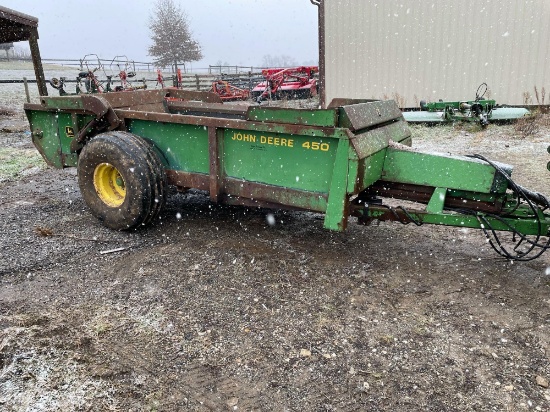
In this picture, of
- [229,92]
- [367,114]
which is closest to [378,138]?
[367,114]

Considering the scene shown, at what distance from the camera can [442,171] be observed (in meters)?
3.40

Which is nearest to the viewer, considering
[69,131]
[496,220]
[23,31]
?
[496,220]

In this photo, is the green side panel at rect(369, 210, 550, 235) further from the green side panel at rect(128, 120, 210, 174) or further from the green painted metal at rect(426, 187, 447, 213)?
the green side panel at rect(128, 120, 210, 174)

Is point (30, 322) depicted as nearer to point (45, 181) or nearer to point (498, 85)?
point (45, 181)

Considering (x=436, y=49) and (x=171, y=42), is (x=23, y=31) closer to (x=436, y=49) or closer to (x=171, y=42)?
(x=436, y=49)

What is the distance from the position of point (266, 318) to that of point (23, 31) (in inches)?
251

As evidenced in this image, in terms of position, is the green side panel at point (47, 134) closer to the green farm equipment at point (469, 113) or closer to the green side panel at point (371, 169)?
the green side panel at point (371, 169)

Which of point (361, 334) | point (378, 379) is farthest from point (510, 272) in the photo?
point (378, 379)

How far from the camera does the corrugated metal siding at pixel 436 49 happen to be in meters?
11.6

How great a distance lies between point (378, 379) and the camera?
2.48 metres

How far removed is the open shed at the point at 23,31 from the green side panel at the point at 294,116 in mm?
4083

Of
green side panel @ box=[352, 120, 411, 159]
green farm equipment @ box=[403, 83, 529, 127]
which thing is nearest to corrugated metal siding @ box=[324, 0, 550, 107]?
green farm equipment @ box=[403, 83, 529, 127]

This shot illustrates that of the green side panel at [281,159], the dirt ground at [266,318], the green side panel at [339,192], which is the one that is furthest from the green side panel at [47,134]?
the green side panel at [339,192]

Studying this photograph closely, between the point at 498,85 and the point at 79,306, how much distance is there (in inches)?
467
